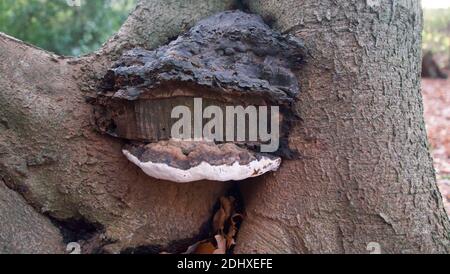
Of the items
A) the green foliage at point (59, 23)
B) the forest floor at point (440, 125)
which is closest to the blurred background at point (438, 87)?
the forest floor at point (440, 125)

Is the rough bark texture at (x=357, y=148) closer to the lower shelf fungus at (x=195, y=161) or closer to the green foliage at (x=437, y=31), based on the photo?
the lower shelf fungus at (x=195, y=161)

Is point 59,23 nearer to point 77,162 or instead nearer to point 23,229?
point 77,162

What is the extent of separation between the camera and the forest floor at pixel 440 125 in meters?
3.61

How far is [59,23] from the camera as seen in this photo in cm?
519

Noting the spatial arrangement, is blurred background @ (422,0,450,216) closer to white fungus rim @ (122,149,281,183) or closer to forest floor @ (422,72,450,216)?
forest floor @ (422,72,450,216)

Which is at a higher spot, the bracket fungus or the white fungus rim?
the bracket fungus

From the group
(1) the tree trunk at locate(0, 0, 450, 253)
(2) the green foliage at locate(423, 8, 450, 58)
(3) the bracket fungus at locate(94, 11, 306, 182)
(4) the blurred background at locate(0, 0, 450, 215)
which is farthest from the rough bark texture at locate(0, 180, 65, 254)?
(2) the green foliage at locate(423, 8, 450, 58)

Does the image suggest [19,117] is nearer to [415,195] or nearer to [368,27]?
[368,27]

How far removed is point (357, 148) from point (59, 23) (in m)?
4.76

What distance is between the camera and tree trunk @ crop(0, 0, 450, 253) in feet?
4.85

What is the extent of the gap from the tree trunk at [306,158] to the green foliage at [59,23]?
354 centimetres

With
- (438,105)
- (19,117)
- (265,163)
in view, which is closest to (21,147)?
(19,117)

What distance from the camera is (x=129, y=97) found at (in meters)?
1.36

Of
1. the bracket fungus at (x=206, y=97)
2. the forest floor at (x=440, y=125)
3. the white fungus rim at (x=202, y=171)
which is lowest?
the forest floor at (x=440, y=125)
